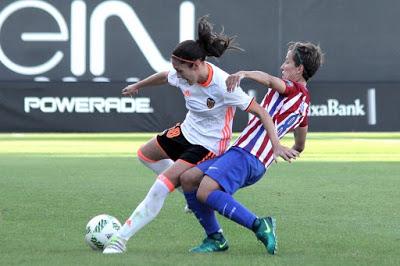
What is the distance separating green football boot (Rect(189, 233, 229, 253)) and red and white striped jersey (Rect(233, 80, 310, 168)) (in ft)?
1.95

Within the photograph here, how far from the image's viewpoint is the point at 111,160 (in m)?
17.5

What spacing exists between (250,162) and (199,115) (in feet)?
1.90

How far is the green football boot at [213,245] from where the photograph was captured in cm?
762

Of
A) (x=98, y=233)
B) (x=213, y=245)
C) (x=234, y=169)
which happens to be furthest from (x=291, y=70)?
(x=98, y=233)

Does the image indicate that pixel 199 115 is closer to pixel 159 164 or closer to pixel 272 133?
pixel 272 133

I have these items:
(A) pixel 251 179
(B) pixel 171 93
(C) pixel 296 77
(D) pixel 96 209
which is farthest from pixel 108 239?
(B) pixel 171 93

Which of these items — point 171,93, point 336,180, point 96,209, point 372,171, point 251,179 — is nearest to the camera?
point 251,179

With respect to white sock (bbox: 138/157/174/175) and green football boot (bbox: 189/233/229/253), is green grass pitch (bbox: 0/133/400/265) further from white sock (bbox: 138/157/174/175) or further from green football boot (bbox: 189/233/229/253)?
white sock (bbox: 138/157/174/175)

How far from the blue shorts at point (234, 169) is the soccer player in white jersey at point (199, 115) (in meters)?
0.24

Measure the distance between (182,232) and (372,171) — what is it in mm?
7050

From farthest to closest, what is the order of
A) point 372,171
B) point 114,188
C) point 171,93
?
point 171,93, point 372,171, point 114,188

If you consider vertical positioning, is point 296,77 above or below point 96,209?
above

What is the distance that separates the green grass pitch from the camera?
24.1ft

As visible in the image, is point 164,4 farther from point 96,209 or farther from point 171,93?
point 96,209
